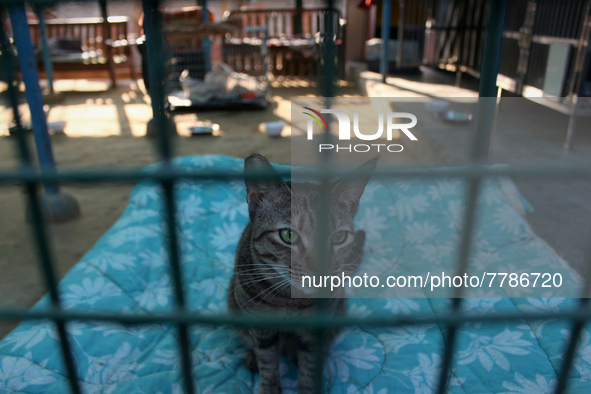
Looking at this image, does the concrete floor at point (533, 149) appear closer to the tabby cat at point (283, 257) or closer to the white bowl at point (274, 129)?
the tabby cat at point (283, 257)

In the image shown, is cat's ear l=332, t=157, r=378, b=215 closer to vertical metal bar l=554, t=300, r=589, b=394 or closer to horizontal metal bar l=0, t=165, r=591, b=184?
horizontal metal bar l=0, t=165, r=591, b=184

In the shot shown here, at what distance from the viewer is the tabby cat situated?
1.25 metres

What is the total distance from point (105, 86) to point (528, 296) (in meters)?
8.16

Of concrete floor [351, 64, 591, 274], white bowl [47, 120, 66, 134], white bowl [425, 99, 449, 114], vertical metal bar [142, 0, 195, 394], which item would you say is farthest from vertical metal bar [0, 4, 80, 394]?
white bowl [47, 120, 66, 134]

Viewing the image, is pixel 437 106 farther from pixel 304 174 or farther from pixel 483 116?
pixel 304 174

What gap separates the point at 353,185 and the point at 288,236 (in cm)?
34

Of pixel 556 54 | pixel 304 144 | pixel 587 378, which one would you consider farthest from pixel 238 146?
pixel 587 378

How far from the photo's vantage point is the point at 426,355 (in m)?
1.72

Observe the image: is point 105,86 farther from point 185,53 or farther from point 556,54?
point 556,54

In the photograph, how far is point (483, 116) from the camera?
0.68m

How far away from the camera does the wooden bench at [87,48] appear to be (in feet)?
26.6

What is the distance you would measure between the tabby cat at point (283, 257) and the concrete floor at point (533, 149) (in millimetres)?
871

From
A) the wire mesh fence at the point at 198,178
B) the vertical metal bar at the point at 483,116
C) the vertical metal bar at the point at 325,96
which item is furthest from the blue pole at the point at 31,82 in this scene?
the vertical metal bar at the point at 483,116

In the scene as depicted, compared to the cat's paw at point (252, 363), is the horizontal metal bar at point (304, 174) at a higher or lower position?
higher
